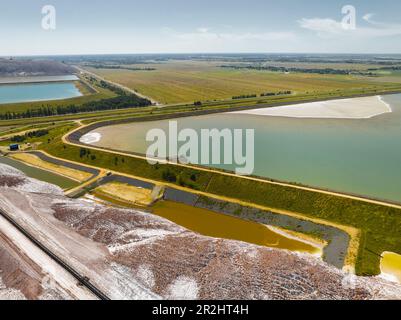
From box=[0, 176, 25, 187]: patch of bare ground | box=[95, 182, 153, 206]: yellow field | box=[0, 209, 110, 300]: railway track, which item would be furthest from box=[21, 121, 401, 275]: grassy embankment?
box=[0, 209, 110, 300]: railway track

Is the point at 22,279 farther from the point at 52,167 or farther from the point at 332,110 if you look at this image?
the point at 332,110

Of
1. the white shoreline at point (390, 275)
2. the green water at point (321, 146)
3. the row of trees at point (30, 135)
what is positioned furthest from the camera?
the row of trees at point (30, 135)

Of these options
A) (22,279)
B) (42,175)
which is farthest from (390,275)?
(42,175)

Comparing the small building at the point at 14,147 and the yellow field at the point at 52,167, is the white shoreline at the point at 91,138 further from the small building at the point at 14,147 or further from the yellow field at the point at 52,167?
the small building at the point at 14,147

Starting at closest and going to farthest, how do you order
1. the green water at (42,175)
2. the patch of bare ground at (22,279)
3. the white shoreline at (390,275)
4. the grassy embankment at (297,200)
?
the patch of bare ground at (22,279)
the white shoreline at (390,275)
the grassy embankment at (297,200)
the green water at (42,175)

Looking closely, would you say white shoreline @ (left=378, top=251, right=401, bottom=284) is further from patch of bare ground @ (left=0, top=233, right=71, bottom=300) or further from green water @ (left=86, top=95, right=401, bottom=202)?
patch of bare ground @ (left=0, top=233, right=71, bottom=300)

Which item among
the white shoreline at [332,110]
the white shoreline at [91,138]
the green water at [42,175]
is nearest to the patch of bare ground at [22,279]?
the green water at [42,175]

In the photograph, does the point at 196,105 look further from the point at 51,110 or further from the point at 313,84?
the point at 313,84
